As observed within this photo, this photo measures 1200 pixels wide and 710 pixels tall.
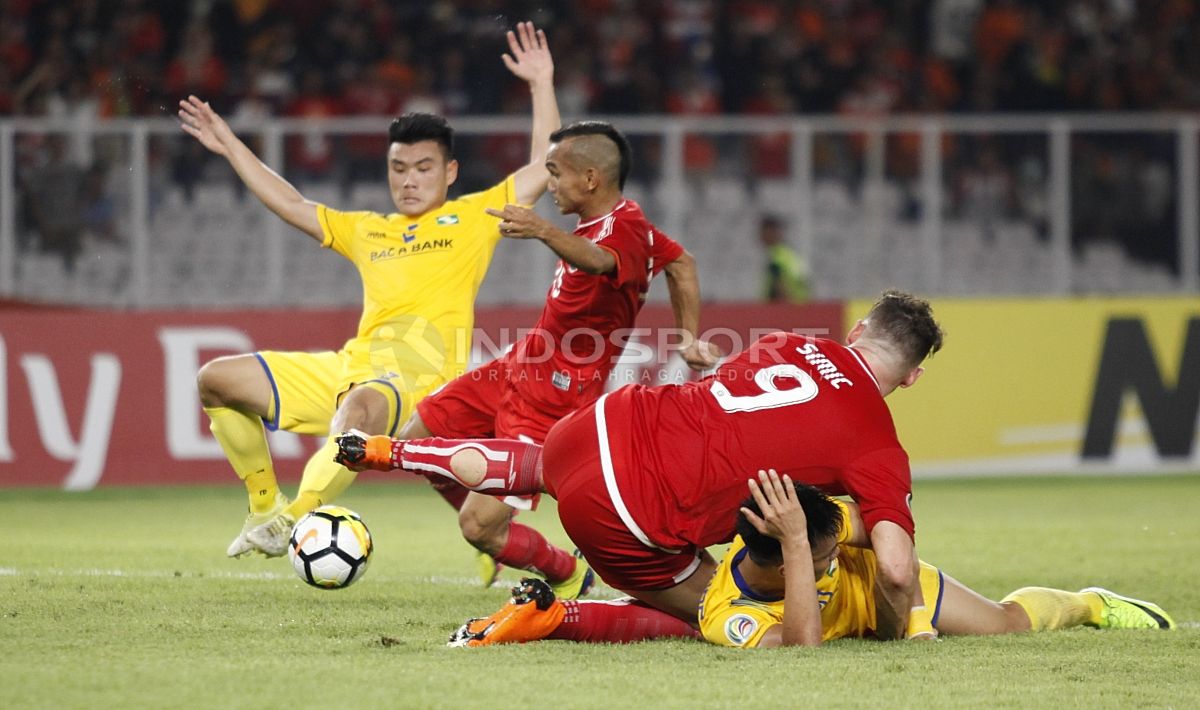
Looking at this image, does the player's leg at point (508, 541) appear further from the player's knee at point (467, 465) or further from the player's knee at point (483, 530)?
the player's knee at point (467, 465)

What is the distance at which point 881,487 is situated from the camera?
5363 millimetres

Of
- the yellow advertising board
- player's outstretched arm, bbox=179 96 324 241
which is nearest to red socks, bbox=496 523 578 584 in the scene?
player's outstretched arm, bbox=179 96 324 241

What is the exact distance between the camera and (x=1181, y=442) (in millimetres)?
12648

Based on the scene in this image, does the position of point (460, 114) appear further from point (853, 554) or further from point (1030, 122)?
point (853, 554)

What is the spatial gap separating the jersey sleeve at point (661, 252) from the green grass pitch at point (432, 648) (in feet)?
5.33

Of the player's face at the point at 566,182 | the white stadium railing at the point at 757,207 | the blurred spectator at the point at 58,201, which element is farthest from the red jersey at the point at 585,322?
the blurred spectator at the point at 58,201

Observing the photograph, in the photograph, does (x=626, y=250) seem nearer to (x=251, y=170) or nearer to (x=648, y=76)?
(x=251, y=170)

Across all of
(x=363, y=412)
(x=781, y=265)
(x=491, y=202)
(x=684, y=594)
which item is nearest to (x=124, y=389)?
(x=491, y=202)

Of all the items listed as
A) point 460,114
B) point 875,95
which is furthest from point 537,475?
point 875,95

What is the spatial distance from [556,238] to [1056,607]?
2.38 meters

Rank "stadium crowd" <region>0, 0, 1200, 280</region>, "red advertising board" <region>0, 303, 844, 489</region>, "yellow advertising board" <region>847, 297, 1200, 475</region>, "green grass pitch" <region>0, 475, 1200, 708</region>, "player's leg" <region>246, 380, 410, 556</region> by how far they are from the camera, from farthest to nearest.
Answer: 1. "stadium crowd" <region>0, 0, 1200, 280</region>
2. "yellow advertising board" <region>847, 297, 1200, 475</region>
3. "red advertising board" <region>0, 303, 844, 489</region>
4. "player's leg" <region>246, 380, 410, 556</region>
5. "green grass pitch" <region>0, 475, 1200, 708</region>

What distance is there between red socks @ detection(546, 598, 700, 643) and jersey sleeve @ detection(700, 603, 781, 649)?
0.66 feet

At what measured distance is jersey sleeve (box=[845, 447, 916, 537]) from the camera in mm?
5332

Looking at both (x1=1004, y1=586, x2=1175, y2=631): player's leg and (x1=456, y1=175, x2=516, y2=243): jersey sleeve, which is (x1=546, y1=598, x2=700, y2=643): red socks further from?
(x1=456, y1=175, x2=516, y2=243): jersey sleeve
